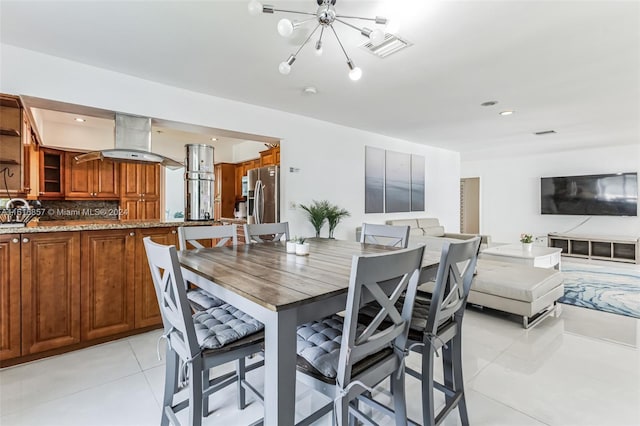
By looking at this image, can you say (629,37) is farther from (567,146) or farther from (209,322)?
(567,146)

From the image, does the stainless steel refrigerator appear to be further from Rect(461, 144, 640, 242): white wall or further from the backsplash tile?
Rect(461, 144, 640, 242): white wall

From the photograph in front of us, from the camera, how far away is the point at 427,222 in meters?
6.15

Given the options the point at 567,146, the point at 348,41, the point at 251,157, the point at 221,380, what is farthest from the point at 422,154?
the point at 221,380

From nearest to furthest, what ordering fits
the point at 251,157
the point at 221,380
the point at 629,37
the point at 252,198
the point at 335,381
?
the point at 335,381
the point at 221,380
the point at 629,37
the point at 252,198
the point at 251,157

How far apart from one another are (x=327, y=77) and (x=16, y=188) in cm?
294

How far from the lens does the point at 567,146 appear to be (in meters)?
6.46

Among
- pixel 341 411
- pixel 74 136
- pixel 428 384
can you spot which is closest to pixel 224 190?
pixel 74 136

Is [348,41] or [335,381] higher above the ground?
[348,41]

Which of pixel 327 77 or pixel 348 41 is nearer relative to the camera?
pixel 348 41

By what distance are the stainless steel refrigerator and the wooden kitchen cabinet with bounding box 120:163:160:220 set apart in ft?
7.23

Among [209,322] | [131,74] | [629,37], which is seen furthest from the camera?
[131,74]

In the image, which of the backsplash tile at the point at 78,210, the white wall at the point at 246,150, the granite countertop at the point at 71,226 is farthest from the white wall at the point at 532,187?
the backsplash tile at the point at 78,210

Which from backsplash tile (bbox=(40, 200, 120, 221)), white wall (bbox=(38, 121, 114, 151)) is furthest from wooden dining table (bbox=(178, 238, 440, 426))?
white wall (bbox=(38, 121, 114, 151))

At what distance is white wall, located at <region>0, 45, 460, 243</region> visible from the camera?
2.50 m
